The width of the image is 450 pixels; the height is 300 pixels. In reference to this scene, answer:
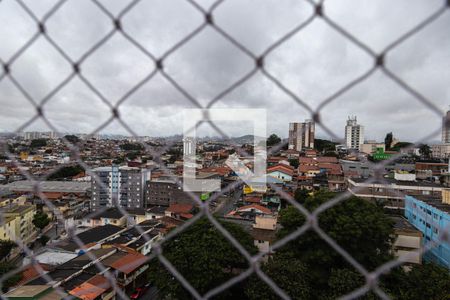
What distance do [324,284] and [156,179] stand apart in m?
8.15

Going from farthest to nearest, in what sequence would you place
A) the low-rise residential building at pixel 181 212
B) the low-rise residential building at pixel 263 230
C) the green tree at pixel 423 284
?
the low-rise residential building at pixel 181 212
the low-rise residential building at pixel 263 230
the green tree at pixel 423 284

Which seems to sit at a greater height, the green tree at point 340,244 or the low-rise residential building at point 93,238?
the green tree at point 340,244

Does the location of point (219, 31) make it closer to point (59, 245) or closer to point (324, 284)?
point (324, 284)

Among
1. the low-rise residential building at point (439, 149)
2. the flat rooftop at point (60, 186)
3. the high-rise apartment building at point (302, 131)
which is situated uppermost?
the high-rise apartment building at point (302, 131)

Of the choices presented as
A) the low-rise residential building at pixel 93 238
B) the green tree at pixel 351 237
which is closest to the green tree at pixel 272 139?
the green tree at pixel 351 237

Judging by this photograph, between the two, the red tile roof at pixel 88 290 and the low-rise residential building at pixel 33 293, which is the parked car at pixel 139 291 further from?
the low-rise residential building at pixel 33 293

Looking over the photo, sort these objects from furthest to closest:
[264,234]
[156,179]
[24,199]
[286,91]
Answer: [156,179] → [24,199] → [264,234] → [286,91]

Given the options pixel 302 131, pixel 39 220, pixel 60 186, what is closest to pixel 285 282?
pixel 302 131

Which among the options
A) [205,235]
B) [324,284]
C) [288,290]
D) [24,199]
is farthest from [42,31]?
[24,199]

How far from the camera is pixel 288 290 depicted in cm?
357

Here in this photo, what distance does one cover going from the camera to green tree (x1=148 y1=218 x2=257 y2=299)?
4.06 metres

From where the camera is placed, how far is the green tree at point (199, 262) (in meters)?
4.06

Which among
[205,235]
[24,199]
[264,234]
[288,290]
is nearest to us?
[288,290]

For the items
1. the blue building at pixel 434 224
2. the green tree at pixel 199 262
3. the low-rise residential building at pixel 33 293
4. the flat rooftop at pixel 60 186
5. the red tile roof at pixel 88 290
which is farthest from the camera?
the flat rooftop at pixel 60 186
